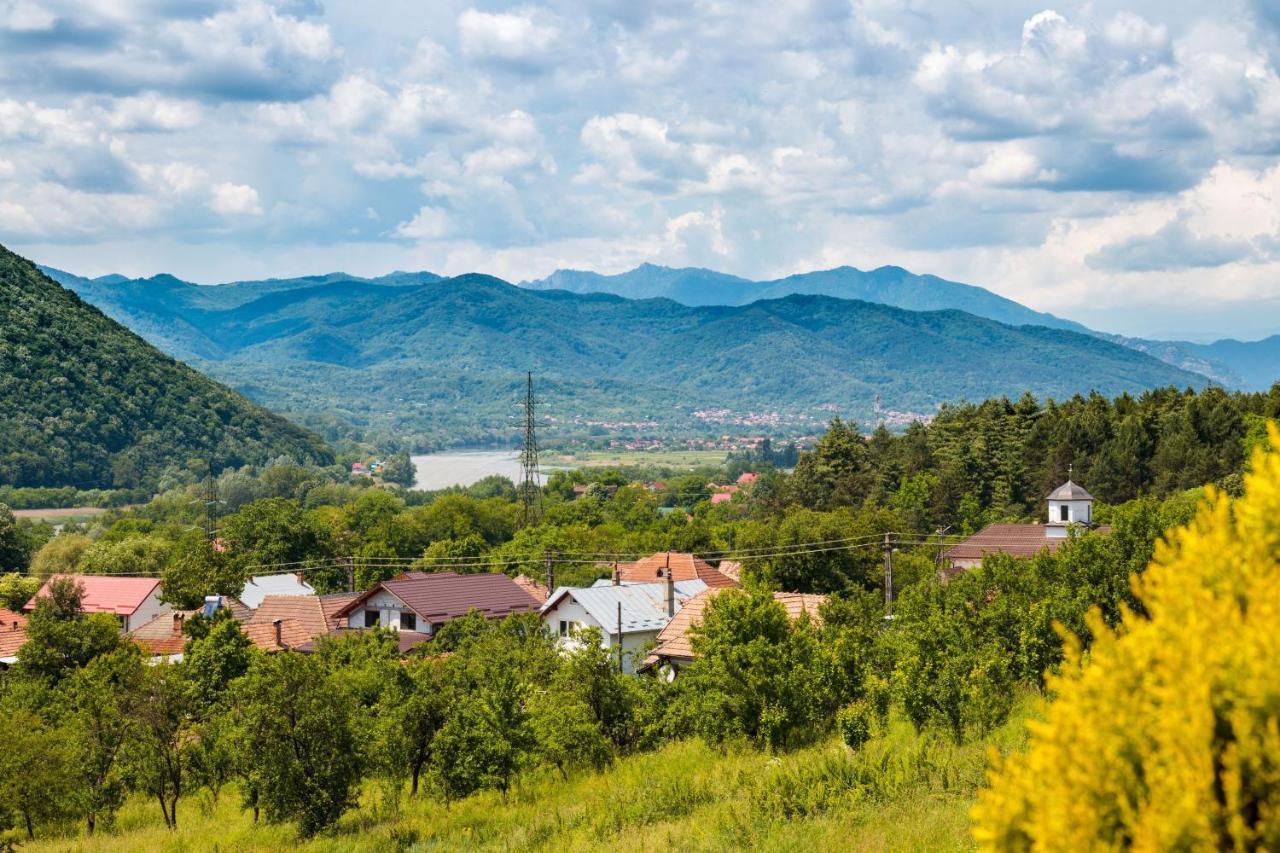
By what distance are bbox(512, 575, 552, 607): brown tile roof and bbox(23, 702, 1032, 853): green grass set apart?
102 ft

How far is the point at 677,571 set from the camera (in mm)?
60812

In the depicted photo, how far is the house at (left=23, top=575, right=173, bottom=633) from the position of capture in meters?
57.5

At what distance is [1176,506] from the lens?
35.9 m

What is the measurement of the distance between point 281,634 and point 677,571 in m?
22.8

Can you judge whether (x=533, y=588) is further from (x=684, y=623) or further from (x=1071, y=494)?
(x=1071, y=494)

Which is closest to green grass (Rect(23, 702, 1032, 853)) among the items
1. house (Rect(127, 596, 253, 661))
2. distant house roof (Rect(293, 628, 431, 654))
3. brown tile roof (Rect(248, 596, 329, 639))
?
distant house roof (Rect(293, 628, 431, 654))

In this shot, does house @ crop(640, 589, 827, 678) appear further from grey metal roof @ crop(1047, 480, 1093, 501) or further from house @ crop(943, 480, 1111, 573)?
grey metal roof @ crop(1047, 480, 1093, 501)

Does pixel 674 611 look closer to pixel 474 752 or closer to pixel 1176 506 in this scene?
pixel 1176 506

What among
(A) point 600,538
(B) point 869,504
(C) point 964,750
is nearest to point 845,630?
(C) point 964,750

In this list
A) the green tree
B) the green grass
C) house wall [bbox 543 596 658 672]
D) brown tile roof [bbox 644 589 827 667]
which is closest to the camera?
the green grass

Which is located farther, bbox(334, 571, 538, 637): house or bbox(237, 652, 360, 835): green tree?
bbox(334, 571, 538, 637): house

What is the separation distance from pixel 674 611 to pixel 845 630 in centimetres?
2062

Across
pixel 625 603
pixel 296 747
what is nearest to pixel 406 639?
pixel 625 603

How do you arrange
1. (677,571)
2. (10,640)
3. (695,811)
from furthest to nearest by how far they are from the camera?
(677,571) < (10,640) < (695,811)
